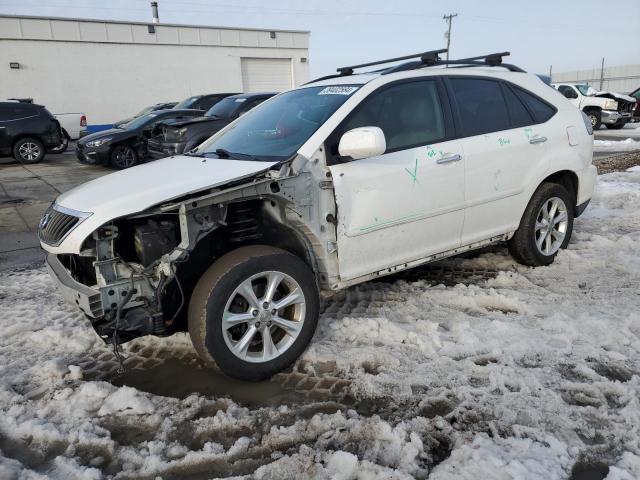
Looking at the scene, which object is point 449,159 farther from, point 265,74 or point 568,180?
point 265,74

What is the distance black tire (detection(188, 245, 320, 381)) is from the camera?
285 centimetres

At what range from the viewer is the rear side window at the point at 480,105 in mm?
4023

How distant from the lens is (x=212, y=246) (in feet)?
10.4

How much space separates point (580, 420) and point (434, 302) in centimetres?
159

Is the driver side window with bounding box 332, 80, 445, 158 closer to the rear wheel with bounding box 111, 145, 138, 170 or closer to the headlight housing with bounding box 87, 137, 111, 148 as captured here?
the rear wheel with bounding box 111, 145, 138, 170

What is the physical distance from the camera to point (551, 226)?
4.70 m

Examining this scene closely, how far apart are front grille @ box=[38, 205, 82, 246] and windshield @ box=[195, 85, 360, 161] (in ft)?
3.73

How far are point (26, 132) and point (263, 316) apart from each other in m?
13.5

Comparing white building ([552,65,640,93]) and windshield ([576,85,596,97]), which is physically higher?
white building ([552,65,640,93])

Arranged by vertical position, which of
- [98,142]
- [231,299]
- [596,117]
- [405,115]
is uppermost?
[405,115]

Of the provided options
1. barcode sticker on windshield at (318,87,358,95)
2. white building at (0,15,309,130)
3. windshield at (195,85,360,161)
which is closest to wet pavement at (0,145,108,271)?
windshield at (195,85,360,161)

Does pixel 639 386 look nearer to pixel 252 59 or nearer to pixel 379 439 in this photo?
pixel 379 439

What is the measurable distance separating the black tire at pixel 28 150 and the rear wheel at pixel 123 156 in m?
3.56

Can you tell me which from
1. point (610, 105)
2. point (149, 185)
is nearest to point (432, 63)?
point (149, 185)
